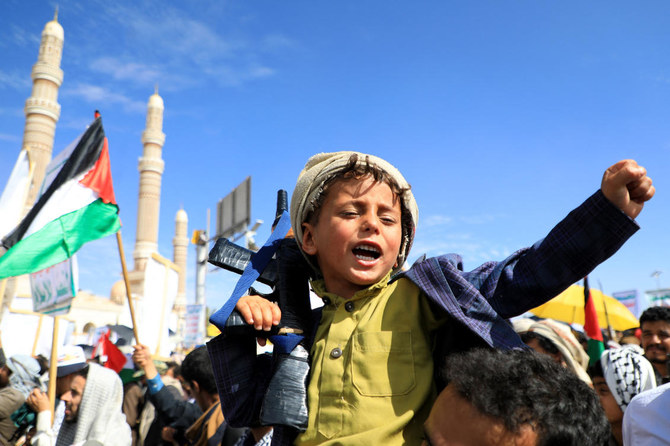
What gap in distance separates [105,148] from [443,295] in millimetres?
5172

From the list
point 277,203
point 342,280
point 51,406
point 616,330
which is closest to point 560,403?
point 342,280

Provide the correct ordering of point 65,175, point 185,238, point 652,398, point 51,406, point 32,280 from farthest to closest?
point 185,238, point 32,280, point 65,175, point 51,406, point 652,398

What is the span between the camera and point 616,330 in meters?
10.5

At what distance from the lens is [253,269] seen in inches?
71.0

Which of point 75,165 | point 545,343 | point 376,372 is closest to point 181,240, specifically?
point 75,165

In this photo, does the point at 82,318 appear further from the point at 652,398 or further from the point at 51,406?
the point at 652,398

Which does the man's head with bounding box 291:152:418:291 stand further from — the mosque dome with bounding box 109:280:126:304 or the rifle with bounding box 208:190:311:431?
the mosque dome with bounding box 109:280:126:304

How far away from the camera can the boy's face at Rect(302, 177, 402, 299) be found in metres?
1.61

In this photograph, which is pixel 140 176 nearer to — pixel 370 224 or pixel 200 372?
pixel 200 372

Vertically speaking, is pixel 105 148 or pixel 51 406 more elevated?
pixel 105 148

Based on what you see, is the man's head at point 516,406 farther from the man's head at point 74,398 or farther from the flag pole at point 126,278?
the man's head at point 74,398

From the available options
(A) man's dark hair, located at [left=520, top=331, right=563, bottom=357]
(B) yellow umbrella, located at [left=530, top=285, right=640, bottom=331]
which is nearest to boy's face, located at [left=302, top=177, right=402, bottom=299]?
(A) man's dark hair, located at [left=520, top=331, right=563, bottom=357]

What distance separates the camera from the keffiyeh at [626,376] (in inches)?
118

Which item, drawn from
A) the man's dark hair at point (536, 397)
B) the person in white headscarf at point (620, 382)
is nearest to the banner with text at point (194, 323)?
the person in white headscarf at point (620, 382)
